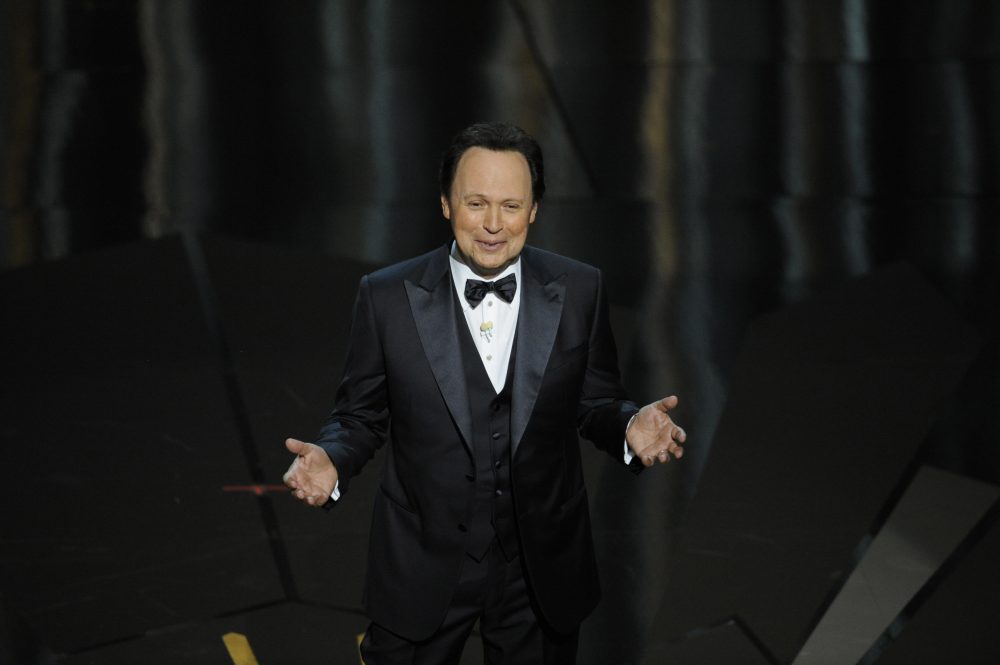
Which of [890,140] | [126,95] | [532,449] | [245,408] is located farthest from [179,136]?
[890,140]

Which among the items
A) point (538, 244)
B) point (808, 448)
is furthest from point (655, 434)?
point (808, 448)

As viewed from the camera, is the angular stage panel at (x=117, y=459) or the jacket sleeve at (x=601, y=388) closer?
the jacket sleeve at (x=601, y=388)

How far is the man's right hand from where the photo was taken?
1859 mm

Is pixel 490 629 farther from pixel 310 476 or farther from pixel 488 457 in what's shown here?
pixel 310 476

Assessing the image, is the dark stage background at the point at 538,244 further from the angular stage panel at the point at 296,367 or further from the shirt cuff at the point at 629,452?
the shirt cuff at the point at 629,452

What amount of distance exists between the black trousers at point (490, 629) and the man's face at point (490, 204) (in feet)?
1.57

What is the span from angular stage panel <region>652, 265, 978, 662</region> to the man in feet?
3.55

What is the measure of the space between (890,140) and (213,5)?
165 cm

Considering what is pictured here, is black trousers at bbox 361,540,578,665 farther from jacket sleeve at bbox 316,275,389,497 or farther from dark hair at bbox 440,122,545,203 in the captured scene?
dark hair at bbox 440,122,545,203

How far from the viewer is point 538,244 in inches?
117

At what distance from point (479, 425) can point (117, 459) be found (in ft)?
4.74

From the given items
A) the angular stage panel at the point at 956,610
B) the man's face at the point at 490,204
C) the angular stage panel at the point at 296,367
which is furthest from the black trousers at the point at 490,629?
the angular stage panel at the point at 956,610

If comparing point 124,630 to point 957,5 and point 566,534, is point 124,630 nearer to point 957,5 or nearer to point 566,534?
point 566,534

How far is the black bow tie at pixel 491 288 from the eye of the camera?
198cm
